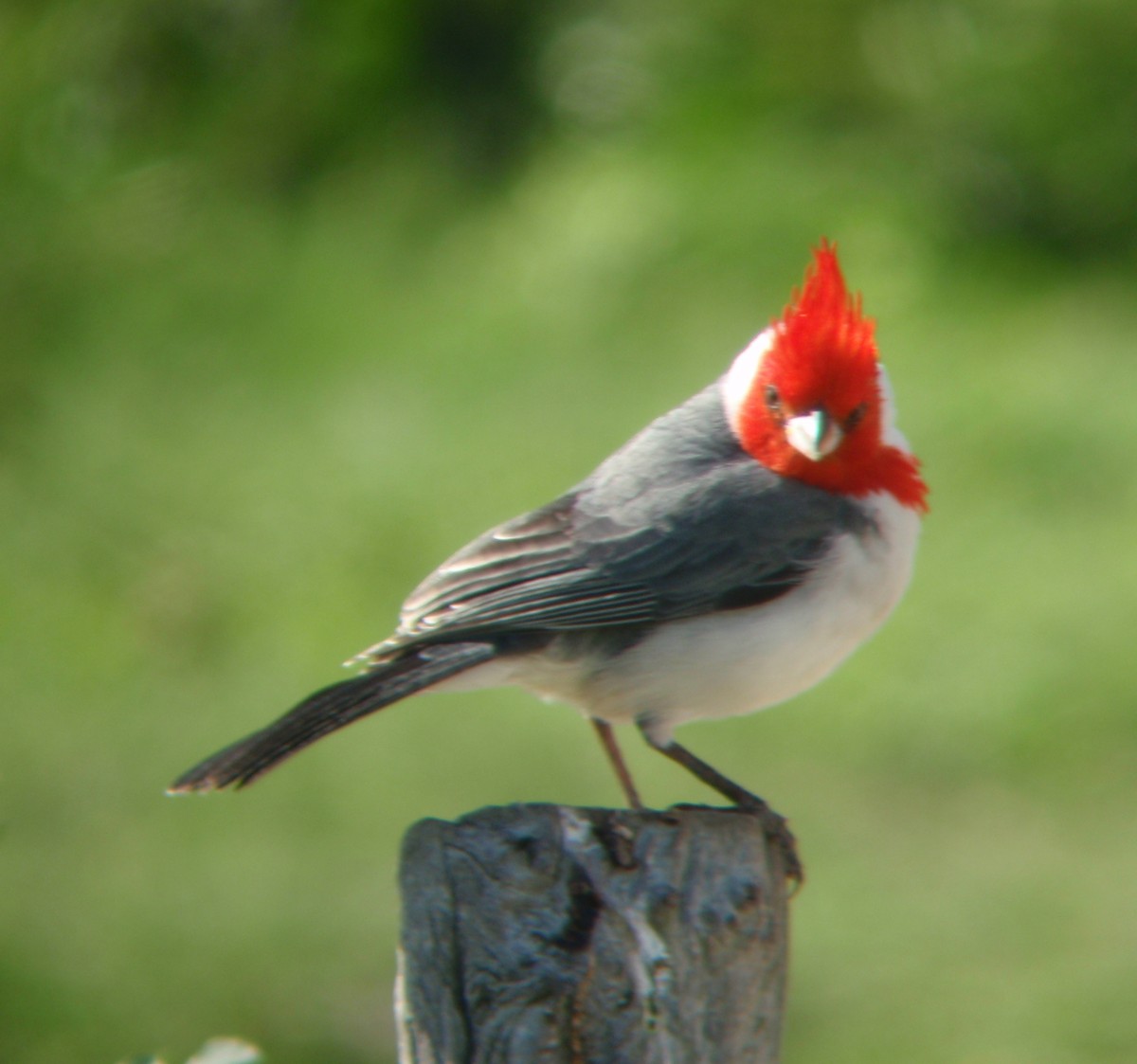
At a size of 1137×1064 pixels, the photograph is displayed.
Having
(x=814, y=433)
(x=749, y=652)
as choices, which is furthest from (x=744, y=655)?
(x=814, y=433)

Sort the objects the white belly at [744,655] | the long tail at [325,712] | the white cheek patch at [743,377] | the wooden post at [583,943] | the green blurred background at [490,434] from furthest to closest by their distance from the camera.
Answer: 1. the green blurred background at [490,434]
2. the white cheek patch at [743,377]
3. the white belly at [744,655]
4. the long tail at [325,712]
5. the wooden post at [583,943]

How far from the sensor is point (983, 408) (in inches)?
280

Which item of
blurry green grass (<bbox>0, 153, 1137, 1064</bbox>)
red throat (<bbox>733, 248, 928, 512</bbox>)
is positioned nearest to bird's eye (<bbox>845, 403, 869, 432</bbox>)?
red throat (<bbox>733, 248, 928, 512</bbox>)

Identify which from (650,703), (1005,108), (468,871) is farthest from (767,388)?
(1005,108)

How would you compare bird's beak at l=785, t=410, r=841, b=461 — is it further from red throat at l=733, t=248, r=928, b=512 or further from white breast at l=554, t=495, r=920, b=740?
white breast at l=554, t=495, r=920, b=740

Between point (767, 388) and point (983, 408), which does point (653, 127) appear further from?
point (767, 388)

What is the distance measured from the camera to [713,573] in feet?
10.8

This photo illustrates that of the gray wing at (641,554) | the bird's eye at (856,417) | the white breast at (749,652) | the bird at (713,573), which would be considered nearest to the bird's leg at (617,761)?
the bird at (713,573)

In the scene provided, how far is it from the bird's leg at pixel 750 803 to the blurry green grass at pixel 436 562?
62.2 inches

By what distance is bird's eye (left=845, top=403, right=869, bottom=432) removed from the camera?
3.29 metres

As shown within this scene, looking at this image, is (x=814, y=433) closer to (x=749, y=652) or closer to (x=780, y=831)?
(x=749, y=652)

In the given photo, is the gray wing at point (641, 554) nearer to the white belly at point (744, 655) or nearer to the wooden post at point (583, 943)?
the white belly at point (744, 655)

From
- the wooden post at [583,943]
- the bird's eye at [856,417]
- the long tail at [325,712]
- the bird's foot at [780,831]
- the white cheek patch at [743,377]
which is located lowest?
the wooden post at [583,943]

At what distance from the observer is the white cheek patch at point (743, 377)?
11.1ft
